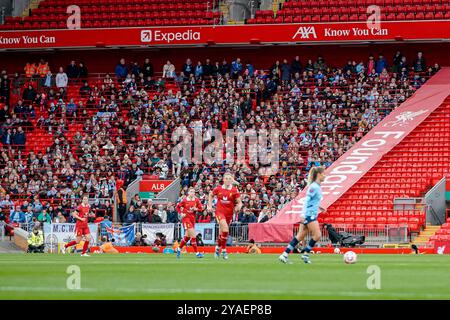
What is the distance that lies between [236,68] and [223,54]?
431cm

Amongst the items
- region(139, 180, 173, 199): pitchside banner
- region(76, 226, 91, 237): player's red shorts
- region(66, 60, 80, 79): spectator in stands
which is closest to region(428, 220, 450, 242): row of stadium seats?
region(139, 180, 173, 199): pitchside banner

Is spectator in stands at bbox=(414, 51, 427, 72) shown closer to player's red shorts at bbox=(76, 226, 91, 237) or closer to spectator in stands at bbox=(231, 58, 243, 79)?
spectator in stands at bbox=(231, 58, 243, 79)

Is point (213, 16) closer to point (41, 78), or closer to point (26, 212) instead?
point (41, 78)

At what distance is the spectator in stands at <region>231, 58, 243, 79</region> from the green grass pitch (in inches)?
1181

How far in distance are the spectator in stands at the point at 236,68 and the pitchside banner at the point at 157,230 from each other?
533 inches

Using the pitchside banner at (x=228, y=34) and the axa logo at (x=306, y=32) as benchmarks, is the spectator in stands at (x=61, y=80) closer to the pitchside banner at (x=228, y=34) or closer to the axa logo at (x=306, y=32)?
the pitchside banner at (x=228, y=34)

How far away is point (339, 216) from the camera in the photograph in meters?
45.0

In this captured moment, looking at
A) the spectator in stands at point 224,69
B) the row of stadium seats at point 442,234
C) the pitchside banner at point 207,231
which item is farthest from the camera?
the spectator in stands at point 224,69

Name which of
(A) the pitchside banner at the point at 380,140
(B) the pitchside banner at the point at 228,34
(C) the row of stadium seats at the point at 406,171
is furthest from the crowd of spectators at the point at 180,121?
(C) the row of stadium seats at the point at 406,171

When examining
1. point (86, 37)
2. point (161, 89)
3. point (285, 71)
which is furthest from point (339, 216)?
point (86, 37)

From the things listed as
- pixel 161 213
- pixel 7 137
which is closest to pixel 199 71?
pixel 7 137

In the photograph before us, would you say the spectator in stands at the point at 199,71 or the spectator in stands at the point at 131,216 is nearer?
the spectator in stands at the point at 131,216

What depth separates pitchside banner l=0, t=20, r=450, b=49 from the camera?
52.0 metres

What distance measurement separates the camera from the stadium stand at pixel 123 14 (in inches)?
2231
